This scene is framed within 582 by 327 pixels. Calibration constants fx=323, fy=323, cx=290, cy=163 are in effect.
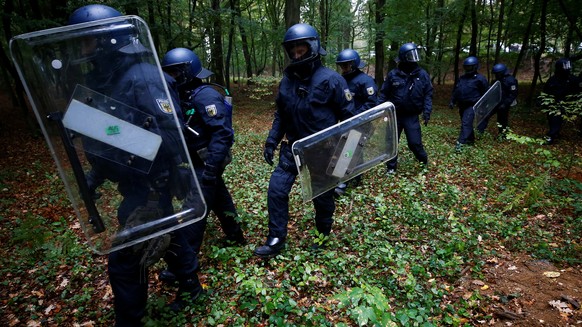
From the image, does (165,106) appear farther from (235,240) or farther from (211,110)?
(235,240)

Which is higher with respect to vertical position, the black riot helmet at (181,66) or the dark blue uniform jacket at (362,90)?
the black riot helmet at (181,66)

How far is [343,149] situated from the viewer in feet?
11.4

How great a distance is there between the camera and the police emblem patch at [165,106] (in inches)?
85.1

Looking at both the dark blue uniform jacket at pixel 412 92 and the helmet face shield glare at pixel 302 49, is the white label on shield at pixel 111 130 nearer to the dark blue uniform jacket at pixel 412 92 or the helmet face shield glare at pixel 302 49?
the helmet face shield glare at pixel 302 49

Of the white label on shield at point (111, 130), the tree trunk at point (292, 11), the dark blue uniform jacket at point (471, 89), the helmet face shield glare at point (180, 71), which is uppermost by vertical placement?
the tree trunk at point (292, 11)

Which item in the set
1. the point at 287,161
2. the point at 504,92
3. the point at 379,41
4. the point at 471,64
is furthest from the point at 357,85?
the point at 379,41

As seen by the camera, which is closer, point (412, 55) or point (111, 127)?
point (111, 127)

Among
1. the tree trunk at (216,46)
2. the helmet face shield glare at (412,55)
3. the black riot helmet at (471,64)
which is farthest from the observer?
the tree trunk at (216,46)

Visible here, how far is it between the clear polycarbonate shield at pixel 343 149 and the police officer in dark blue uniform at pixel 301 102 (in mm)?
133

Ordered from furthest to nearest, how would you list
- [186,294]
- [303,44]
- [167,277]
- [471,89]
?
[471,89], [303,44], [167,277], [186,294]

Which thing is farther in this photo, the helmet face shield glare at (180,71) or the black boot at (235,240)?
the black boot at (235,240)

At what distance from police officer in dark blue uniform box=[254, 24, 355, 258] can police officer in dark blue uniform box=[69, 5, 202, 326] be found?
1247 millimetres

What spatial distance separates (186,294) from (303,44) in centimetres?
263

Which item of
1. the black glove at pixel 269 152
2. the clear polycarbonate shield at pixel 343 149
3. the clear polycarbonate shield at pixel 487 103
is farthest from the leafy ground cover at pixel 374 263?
the clear polycarbonate shield at pixel 487 103
